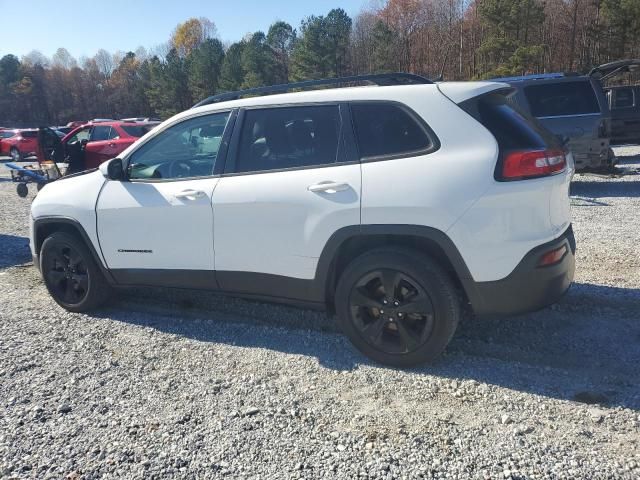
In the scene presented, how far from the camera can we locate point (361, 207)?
134 inches

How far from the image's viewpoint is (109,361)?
154 inches

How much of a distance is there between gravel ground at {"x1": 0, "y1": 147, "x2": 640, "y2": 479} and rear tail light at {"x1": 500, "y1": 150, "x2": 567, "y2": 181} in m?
1.29

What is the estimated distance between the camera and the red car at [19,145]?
81.7ft

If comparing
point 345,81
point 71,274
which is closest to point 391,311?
point 345,81

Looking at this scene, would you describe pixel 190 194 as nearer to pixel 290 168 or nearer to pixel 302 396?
pixel 290 168

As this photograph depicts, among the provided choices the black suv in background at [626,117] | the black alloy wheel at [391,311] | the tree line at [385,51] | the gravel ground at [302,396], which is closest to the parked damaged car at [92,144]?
the gravel ground at [302,396]

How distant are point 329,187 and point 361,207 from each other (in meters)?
0.26

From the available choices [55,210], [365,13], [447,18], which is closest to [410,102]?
[55,210]

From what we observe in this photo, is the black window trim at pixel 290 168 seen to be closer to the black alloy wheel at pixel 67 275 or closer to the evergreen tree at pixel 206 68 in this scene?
the black alloy wheel at pixel 67 275

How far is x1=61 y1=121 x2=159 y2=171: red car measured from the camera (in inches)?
520

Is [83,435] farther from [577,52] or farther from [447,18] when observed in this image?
[447,18]

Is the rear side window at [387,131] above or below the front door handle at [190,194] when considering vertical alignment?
above

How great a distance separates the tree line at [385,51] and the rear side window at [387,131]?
24.1m

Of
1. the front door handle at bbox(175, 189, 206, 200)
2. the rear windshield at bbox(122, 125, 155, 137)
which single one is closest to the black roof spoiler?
the front door handle at bbox(175, 189, 206, 200)
